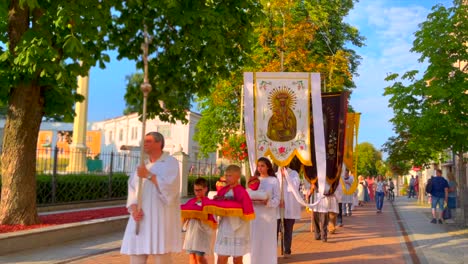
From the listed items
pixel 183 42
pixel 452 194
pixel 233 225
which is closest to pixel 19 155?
pixel 183 42

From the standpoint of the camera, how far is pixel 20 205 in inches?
421

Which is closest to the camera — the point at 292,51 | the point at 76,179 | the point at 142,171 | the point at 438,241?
the point at 142,171

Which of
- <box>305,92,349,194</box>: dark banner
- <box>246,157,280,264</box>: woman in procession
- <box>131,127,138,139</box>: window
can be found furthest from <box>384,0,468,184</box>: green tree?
<box>131,127,138,139</box>: window

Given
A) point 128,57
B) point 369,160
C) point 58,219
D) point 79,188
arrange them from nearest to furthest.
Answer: point 128,57 < point 58,219 < point 79,188 < point 369,160

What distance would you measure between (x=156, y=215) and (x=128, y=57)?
20.1 feet

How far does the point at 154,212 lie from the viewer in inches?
205

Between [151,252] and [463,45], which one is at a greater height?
[463,45]

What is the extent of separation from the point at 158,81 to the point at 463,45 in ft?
33.6

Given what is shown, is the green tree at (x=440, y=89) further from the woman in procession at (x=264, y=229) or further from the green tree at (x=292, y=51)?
the woman in procession at (x=264, y=229)

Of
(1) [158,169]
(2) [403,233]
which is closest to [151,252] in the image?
(1) [158,169]

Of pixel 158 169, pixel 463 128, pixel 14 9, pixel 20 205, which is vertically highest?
pixel 14 9

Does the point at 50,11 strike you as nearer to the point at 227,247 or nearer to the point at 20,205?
the point at 20,205

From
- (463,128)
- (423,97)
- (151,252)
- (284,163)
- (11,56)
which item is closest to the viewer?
(151,252)

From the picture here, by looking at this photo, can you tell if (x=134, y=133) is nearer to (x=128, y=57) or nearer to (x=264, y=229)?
(x=128, y=57)
